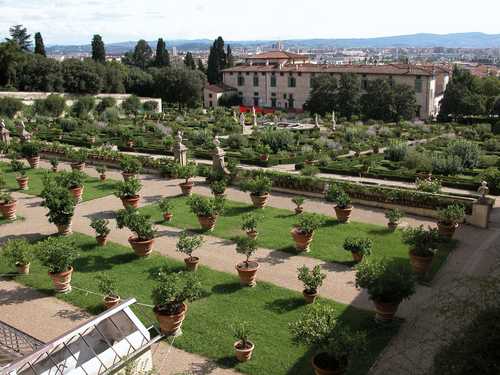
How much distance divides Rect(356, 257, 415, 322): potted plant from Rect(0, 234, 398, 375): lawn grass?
1.45ft

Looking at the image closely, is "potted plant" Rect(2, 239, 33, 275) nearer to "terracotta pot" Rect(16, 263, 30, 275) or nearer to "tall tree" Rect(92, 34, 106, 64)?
"terracotta pot" Rect(16, 263, 30, 275)

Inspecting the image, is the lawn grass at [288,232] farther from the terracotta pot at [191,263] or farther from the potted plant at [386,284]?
the potted plant at [386,284]

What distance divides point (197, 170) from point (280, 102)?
176 feet

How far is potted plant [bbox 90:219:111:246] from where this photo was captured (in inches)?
635

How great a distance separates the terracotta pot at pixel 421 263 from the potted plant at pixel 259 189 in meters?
7.24

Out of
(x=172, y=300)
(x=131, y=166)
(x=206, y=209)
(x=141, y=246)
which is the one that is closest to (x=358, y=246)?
(x=206, y=209)

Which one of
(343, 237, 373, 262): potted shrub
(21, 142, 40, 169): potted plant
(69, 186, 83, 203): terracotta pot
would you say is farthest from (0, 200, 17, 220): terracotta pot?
(343, 237, 373, 262): potted shrub

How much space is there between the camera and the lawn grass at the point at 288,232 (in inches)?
620

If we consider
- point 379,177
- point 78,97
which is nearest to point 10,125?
point 78,97

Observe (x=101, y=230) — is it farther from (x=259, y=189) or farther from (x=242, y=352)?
(x=242, y=352)

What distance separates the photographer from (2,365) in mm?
8516

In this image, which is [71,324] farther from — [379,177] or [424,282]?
[379,177]

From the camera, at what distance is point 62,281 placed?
13.4 m

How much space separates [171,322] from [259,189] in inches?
381
